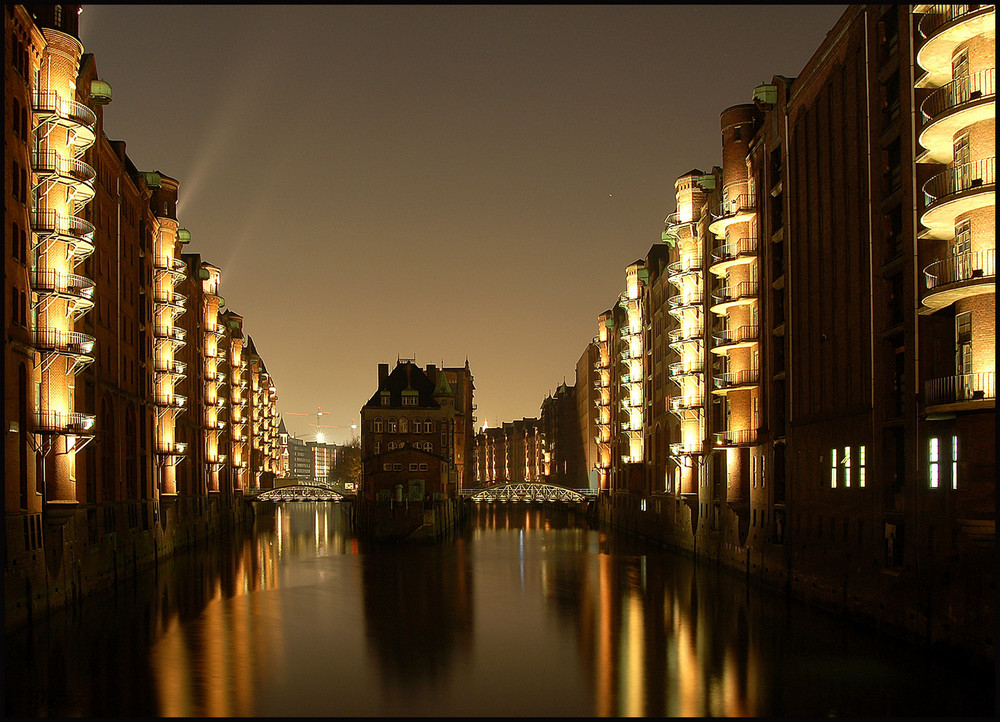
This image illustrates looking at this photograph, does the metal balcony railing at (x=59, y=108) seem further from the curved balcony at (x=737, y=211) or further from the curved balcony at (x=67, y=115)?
the curved balcony at (x=737, y=211)

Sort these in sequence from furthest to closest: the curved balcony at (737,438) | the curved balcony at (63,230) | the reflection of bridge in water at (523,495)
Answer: the reflection of bridge in water at (523,495)
the curved balcony at (737,438)
the curved balcony at (63,230)

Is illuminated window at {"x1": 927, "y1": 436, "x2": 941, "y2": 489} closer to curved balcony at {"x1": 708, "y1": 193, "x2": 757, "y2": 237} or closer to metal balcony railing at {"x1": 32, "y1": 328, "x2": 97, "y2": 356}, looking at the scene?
curved balcony at {"x1": 708, "y1": 193, "x2": 757, "y2": 237}

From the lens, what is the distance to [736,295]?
178ft

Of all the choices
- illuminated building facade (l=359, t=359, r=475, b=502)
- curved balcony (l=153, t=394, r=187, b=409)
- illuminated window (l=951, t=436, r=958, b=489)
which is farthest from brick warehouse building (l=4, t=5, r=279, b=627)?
illuminated window (l=951, t=436, r=958, b=489)

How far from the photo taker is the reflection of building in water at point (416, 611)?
35.4m

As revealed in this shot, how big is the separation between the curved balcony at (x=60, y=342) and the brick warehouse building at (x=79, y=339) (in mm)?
69

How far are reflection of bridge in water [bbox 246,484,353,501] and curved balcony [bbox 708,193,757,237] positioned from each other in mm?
69183

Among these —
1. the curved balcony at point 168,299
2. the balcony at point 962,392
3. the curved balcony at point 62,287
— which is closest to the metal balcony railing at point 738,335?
the balcony at point 962,392

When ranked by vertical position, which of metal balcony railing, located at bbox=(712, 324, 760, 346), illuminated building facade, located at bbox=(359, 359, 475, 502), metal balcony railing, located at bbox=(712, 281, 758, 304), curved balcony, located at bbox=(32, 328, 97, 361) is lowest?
illuminated building facade, located at bbox=(359, 359, 475, 502)

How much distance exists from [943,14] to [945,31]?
1.54m

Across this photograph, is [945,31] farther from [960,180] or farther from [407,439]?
[407,439]

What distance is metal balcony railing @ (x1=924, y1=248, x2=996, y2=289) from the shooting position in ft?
96.1

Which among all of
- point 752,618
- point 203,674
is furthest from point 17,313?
point 752,618

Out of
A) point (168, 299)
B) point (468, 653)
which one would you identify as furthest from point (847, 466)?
point (168, 299)
